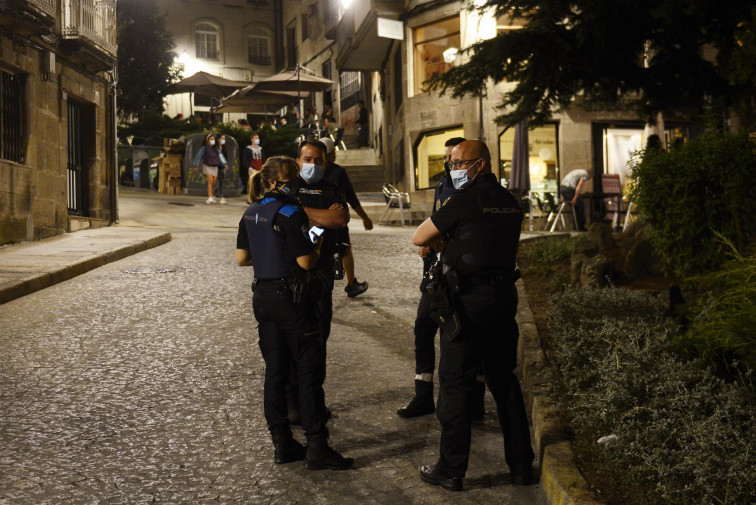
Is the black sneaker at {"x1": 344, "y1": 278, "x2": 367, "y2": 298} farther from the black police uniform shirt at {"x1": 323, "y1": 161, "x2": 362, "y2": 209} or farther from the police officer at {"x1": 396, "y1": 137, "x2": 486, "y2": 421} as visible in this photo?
the police officer at {"x1": 396, "y1": 137, "x2": 486, "y2": 421}

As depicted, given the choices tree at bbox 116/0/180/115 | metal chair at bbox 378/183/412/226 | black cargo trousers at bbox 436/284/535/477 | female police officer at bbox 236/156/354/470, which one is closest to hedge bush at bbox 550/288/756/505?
black cargo trousers at bbox 436/284/535/477

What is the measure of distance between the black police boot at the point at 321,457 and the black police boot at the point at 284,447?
0.37 feet

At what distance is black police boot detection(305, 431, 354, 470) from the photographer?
4.58 meters

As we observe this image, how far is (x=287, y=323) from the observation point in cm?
466

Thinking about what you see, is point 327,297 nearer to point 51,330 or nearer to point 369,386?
point 369,386

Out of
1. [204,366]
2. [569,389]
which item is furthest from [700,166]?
[204,366]

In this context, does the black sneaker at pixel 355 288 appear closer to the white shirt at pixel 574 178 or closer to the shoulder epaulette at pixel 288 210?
the shoulder epaulette at pixel 288 210

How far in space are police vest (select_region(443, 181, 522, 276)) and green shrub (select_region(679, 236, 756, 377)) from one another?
146cm

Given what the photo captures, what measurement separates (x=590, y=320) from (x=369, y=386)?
179cm

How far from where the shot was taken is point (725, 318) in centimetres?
549

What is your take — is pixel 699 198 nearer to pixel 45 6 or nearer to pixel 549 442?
pixel 549 442

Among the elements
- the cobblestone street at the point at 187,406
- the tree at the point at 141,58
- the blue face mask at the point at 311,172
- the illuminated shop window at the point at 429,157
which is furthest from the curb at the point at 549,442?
the tree at the point at 141,58

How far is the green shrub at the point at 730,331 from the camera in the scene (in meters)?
4.83

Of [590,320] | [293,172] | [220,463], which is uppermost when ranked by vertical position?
[293,172]
